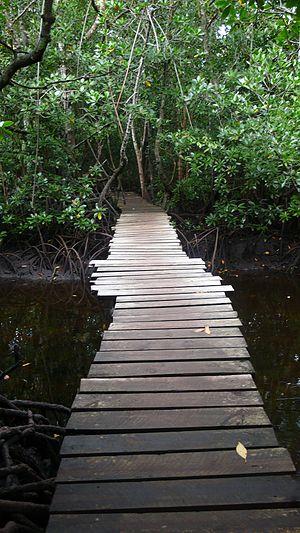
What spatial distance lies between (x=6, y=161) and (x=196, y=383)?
6811 mm

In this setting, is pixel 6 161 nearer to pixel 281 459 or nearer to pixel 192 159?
pixel 192 159

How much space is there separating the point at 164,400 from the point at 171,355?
49 cm

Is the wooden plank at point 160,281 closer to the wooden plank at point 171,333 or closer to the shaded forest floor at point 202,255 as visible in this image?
the wooden plank at point 171,333

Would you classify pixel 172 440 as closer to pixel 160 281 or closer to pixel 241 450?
pixel 241 450

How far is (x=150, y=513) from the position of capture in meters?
1.42

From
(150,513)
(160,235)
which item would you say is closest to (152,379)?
(150,513)

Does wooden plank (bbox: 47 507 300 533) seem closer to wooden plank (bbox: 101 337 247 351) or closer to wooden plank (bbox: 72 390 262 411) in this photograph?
wooden plank (bbox: 72 390 262 411)

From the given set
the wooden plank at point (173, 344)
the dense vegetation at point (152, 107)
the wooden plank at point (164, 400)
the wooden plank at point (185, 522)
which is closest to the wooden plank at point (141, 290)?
the wooden plank at point (173, 344)

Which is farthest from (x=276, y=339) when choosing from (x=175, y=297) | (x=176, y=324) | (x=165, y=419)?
(x=165, y=419)

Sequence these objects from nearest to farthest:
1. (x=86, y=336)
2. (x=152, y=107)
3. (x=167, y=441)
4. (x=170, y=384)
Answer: (x=167, y=441), (x=170, y=384), (x=86, y=336), (x=152, y=107)

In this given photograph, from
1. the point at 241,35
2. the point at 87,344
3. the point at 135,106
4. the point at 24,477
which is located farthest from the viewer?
the point at 241,35

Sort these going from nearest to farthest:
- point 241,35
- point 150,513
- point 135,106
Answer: point 150,513
point 135,106
point 241,35

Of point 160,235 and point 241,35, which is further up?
point 241,35

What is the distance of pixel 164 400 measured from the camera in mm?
2104
